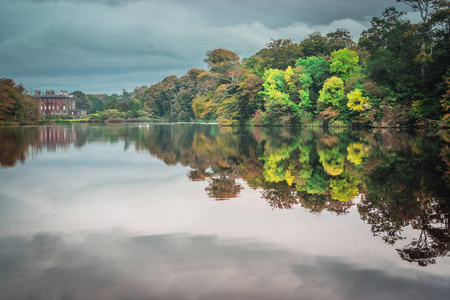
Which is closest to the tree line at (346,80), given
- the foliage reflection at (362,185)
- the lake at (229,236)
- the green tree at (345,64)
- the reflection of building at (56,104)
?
the green tree at (345,64)

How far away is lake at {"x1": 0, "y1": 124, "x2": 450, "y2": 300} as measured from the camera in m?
4.11

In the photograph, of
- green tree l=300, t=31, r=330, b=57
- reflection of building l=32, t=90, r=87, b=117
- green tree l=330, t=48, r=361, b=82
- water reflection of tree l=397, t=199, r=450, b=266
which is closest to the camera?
water reflection of tree l=397, t=199, r=450, b=266

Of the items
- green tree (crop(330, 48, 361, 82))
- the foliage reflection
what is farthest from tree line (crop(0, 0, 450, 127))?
the foliage reflection

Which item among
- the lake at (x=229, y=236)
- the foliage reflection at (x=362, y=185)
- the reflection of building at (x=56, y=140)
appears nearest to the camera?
the lake at (x=229, y=236)

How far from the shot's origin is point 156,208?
7.59 meters

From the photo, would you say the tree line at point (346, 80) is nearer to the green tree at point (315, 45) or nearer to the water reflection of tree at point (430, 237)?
the green tree at point (315, 45)

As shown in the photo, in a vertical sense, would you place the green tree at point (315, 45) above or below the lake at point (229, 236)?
above

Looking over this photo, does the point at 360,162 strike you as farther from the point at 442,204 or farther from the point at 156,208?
the point at 156,208

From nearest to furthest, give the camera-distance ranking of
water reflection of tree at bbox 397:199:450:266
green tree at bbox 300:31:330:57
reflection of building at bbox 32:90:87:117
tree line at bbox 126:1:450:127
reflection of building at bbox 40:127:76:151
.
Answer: water reflection of tree at bbox 397:199:450:266 < reflection of building at bbox 40:127:76:151 < tree line at bbox 126:1:450:127 < green tree at bbox 300:31:330:57 < reflection of building at bbox 32:90:87:117

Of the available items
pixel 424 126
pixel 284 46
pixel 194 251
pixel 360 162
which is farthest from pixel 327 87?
pixel 194 251

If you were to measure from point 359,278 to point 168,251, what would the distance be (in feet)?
7.72

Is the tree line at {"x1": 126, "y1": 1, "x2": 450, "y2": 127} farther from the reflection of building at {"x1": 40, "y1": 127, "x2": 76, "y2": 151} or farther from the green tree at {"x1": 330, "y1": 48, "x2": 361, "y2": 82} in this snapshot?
the reflection of building at {"x1": 40, "y1": 127, "x2": 76, "y2": 151}

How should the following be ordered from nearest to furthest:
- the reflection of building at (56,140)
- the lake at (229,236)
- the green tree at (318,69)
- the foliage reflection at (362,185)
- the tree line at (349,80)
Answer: the lake at (229,236) → the foliage reflection at (362,185) → the reflection of building at (56,140) → the tree line at (349,80) → the green tree at (318,69)

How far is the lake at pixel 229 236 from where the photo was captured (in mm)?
4113
